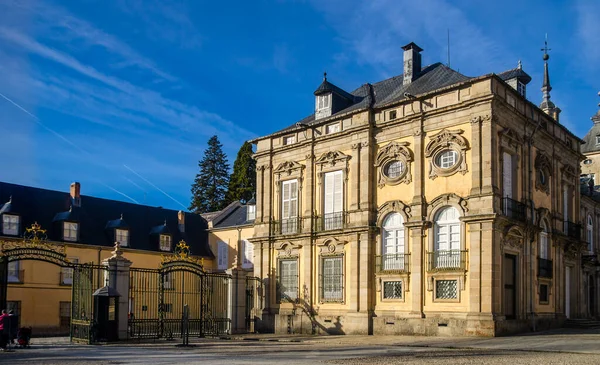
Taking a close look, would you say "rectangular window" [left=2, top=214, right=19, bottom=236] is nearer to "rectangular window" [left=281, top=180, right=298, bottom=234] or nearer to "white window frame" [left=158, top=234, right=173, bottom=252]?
"white window frame" [left=158, top=234, right=173, bottom=252]

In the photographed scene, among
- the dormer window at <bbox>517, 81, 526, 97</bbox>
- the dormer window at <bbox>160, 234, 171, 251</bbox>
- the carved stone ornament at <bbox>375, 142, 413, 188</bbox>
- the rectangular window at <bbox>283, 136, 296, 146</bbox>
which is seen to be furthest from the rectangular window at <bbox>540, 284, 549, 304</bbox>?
the dormer window at <bbox>160, 234, 171, 251</bbox>

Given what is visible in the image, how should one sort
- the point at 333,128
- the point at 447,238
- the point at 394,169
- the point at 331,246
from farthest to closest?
the point at 333,128 < the point at 331,246 < the point at 394,169 < the point at 447,238

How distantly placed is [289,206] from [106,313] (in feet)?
38.4

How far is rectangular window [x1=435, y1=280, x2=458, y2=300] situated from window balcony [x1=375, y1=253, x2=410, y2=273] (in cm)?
157

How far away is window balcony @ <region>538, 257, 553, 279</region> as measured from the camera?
26.8 m

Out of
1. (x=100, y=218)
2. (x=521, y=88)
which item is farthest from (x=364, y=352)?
(x=100, y=218)

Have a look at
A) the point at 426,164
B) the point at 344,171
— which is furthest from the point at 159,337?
the point at 426,164

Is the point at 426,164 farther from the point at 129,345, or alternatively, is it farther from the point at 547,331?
the point at 129,345

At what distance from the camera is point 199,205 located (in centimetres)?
6228

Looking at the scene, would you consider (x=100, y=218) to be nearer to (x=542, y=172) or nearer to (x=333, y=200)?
(x=333, y=200)

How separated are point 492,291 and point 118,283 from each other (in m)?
13.7

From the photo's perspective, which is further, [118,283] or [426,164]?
[426,164]

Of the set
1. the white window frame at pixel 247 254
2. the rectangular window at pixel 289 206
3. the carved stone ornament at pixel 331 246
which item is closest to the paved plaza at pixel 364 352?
the carved stone ornament at pixel 331 246

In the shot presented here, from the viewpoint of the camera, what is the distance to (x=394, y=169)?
27.7 meters
